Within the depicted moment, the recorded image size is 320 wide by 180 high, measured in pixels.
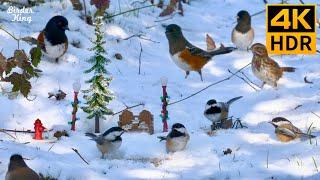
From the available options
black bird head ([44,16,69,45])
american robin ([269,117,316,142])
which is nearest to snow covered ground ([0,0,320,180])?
american robin ([269,117,316,142])

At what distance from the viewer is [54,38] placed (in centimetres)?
886

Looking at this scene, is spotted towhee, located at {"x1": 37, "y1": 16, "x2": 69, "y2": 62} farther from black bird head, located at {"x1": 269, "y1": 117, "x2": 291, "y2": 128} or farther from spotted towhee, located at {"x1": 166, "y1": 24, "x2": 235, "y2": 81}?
black bird head, located at {"x1": 269, "y1": 117, "x2": 291, "y2": 128}

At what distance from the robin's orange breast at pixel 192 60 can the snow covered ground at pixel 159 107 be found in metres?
0.23

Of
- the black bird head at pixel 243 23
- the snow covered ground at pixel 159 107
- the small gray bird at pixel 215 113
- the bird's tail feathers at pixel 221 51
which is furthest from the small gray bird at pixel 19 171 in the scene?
the black bird head at pixel 243 23

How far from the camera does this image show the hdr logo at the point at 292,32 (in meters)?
10.4

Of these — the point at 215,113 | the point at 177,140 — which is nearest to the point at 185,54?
the point at 215,113

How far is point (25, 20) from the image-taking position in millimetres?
10164

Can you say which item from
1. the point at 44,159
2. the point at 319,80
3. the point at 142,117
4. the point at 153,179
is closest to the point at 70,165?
the point at 44,159

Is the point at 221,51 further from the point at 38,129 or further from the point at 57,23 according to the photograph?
the point at 38,129

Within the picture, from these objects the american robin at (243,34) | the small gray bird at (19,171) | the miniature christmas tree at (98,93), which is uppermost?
the american robin at (243,34)

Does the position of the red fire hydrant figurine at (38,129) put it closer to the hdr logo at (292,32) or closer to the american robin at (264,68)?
the american robin at (264,68)

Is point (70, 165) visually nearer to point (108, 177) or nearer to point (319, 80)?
point (108, 177)

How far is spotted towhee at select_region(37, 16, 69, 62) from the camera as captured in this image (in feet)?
29.0

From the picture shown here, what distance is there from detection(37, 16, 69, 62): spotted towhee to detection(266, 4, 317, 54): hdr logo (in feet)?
12.6
